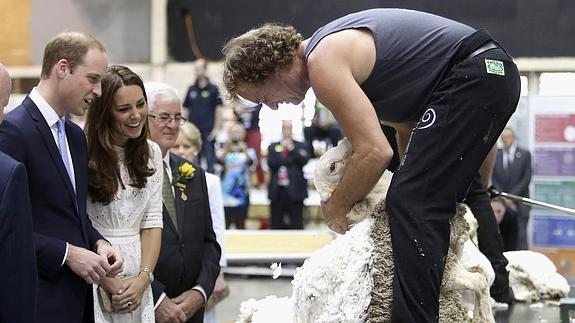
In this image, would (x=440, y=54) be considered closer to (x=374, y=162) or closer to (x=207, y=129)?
(x=374, y=162)

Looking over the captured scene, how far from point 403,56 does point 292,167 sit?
1001cm

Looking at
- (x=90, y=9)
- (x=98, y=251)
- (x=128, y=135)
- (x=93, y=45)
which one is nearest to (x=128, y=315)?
(x=98, y=251)

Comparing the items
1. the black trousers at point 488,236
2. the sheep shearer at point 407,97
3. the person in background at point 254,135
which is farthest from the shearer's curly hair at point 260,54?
the person in background at point 254,135

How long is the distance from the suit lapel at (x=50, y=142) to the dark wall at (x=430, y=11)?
7926mm

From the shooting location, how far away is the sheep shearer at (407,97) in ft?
10.3

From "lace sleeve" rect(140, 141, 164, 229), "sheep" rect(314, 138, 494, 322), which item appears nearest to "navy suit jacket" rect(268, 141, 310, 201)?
"lace sleeve" rect(140, 141, 164, 229)

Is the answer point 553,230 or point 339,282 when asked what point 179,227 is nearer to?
point 339,282

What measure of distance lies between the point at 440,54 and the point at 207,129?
37.8 feet

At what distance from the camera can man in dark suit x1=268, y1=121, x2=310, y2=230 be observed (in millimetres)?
13227

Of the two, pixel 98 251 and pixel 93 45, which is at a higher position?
pixel 93 45

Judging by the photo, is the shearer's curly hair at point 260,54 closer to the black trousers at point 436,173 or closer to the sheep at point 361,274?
the sheep at point 361,274

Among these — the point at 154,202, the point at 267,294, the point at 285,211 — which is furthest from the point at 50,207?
the point at 285,211

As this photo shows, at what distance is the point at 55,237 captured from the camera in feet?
11.4

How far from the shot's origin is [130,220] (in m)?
3.89
